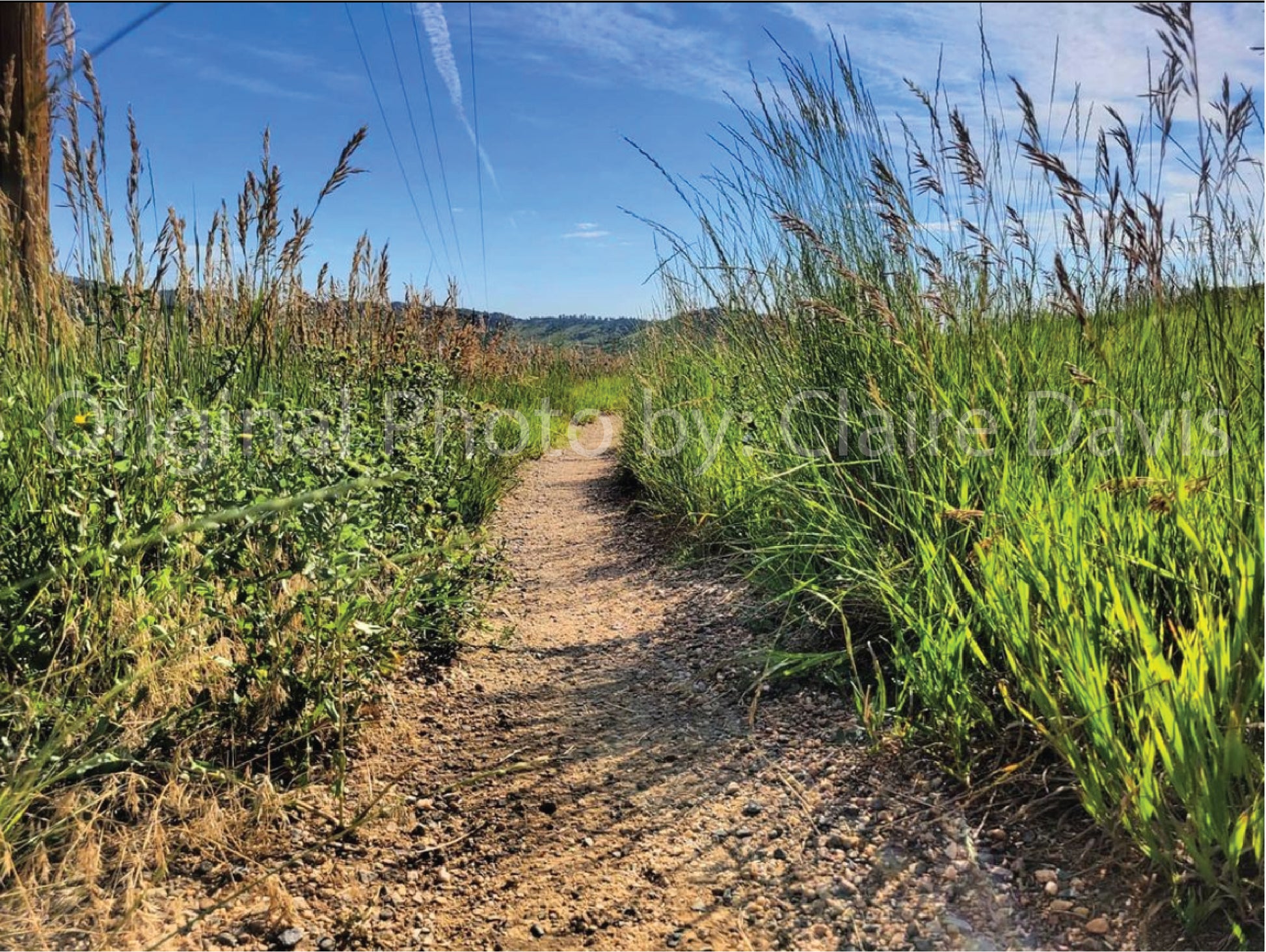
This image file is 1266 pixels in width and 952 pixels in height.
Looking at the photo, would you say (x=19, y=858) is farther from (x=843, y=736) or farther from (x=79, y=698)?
(x=843, y=736)

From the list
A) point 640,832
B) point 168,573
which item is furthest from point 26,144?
point 640,832

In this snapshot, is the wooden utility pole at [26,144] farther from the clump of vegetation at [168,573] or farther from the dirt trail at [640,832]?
the dirt trail at [640,832]

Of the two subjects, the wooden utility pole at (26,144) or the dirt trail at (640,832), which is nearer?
the dirt trail at (640,832)

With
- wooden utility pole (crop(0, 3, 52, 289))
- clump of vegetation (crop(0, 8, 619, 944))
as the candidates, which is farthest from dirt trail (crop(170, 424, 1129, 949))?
wooden utility pole (crop(0, 3, 52, 289))

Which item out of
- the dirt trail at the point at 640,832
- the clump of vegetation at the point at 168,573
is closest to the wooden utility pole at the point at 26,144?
the clump of vegetation at the point at 168,573

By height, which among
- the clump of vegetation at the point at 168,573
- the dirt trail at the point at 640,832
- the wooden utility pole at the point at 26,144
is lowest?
the dirt trail at the point at 640,832

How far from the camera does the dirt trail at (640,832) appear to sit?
4.43 ft

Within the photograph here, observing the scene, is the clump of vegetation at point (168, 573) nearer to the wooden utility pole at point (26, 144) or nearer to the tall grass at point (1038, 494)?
the wooden utility pole at point (26, 144)

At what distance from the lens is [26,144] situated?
2.05m

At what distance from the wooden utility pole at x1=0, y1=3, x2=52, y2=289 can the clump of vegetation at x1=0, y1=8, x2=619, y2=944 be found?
0.29ft

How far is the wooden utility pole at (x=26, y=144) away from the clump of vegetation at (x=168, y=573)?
9 cm

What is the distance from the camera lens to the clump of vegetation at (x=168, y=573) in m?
1.42

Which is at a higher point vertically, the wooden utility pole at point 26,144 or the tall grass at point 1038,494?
the wooden utility pole at point 26,144

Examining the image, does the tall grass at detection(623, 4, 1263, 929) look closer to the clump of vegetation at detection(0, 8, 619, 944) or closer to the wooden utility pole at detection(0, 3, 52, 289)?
the clump of vegetation at detection(0, 8, 619, 944)
